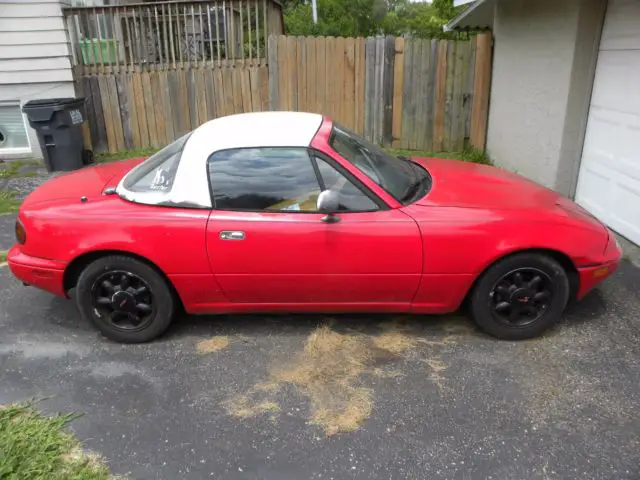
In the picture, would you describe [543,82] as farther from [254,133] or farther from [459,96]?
[254,133]

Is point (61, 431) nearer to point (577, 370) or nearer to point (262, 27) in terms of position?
point (577, 370)

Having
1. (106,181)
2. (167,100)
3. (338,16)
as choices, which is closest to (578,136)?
(106,181)

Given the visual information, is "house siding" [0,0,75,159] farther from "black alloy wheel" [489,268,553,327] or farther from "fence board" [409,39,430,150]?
"black alloy wheel" [489,268,553,327]

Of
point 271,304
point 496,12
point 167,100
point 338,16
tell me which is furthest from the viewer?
point 338,16

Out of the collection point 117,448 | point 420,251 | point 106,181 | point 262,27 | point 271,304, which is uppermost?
point 262,27

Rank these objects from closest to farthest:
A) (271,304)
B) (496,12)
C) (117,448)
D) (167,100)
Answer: (117,448) → (271,304) → (496,12) → (167,100)

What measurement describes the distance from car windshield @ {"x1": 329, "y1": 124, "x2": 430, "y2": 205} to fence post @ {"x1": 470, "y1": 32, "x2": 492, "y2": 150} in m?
5.20

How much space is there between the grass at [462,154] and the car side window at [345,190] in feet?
18.1

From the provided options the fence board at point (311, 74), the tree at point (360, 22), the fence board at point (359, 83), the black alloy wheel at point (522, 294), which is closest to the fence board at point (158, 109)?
the fence board at point (311, 74)

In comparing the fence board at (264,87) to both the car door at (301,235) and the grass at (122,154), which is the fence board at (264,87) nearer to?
the grass at (122,154)

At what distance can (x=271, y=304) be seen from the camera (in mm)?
3805

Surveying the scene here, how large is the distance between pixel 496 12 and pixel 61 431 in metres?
8.49

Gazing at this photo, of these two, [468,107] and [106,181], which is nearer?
[106,181]

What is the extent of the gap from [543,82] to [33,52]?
771 centimetres
